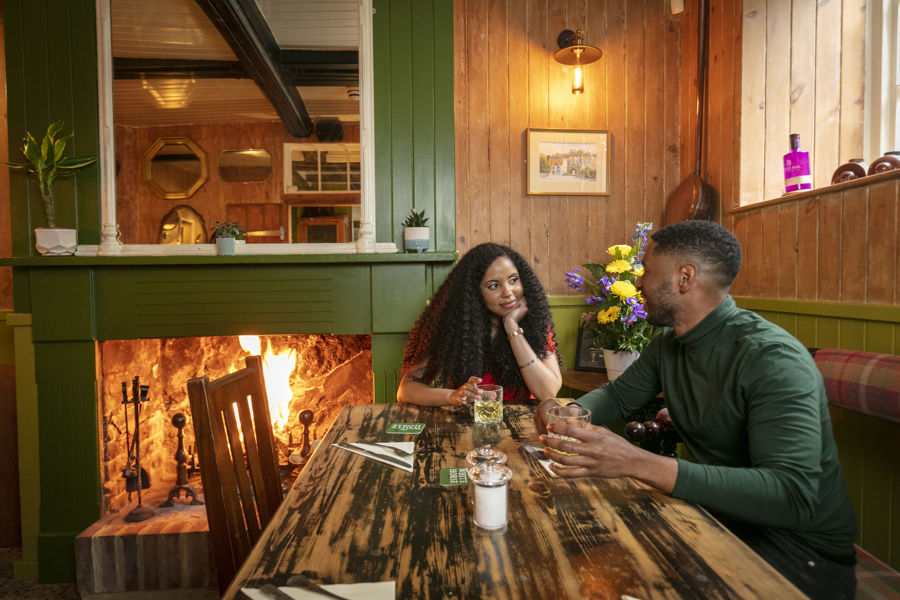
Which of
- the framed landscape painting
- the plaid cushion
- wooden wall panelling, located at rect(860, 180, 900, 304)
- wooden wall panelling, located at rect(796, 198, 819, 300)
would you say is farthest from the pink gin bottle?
the framed landscape painting

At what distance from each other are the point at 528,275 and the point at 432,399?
2.61 ft

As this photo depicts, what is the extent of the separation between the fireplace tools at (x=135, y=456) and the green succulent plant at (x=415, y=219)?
148 cm

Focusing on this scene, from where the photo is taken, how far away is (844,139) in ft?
6.86

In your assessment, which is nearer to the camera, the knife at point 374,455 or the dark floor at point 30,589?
the knife at point 374,455

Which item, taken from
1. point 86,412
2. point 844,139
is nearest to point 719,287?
point 844,139

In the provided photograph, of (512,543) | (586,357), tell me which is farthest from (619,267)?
(512,543)

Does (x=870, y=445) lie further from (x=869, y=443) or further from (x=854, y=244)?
(x=854, y=244)

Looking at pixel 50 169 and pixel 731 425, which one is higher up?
pixel 50 169

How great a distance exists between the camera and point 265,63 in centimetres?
255

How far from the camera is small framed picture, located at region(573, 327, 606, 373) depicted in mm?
2764

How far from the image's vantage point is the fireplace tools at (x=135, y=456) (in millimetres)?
2428

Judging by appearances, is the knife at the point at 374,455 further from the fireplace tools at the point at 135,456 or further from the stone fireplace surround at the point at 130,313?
the fireplace tools at the point at 135,456

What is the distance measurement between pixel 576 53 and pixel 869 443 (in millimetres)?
2141

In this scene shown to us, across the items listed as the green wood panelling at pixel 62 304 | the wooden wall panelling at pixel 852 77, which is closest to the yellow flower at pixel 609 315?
the wooden wall panelling at pixel 852 77
